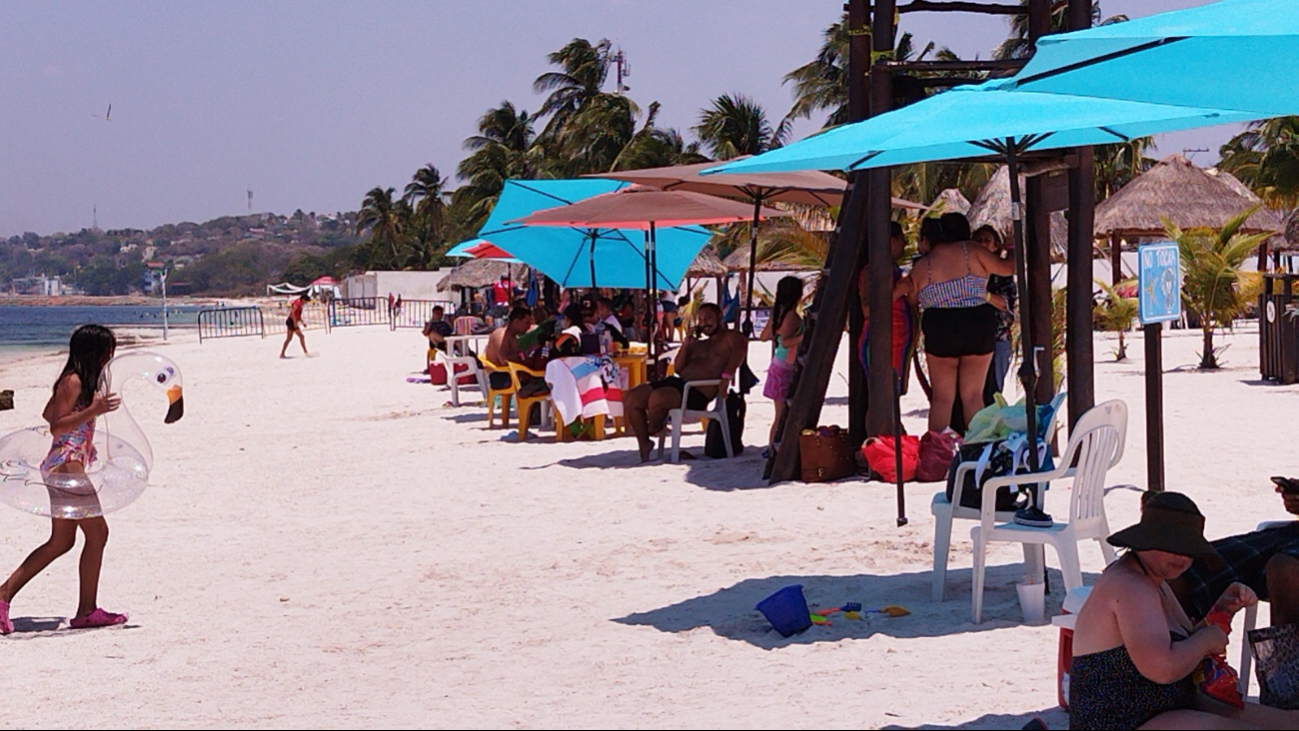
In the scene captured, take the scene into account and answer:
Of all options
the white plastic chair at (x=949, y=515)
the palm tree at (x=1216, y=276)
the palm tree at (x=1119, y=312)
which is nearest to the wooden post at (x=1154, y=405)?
the white plastic chair at (x=949, y=515)

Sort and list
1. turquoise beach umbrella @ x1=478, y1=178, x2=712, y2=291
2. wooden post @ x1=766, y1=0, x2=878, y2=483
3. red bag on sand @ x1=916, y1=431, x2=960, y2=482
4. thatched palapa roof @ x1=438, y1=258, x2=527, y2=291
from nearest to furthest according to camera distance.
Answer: red bag on sand @ x1=916, y1=431, x2=960, y2=482
wooden post @ x1=766, y1=0, x2=878, y2=483
turquoise beach umbrella @ x1=478, y1=178, x2=712, y2=291
thatched palapa roof @ x1=438, y1=258, x2=527, y2=291

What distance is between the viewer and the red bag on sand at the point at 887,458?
8.26 metres

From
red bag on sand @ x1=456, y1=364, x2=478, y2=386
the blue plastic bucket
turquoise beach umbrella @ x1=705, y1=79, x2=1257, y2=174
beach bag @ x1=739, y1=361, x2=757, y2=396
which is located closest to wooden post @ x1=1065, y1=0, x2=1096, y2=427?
turquoise beach umbrella @ x1=705, y1=79, x2=1257, y2=174

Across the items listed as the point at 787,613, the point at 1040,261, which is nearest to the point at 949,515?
the point at 787,613

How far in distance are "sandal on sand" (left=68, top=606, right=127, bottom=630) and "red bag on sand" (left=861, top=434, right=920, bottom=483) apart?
4306 mm

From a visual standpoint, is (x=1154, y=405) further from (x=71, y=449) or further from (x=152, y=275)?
(x=152, y=275)

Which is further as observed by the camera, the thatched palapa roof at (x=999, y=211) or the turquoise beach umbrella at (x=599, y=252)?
the thatched palapa roof at (x=999, y=211)

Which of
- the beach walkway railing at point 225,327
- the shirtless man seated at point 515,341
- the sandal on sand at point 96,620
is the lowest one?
the sandal on sand at point 96,620

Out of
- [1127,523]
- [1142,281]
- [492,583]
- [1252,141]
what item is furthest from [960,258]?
[1252,141]

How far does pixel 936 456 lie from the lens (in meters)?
8.09

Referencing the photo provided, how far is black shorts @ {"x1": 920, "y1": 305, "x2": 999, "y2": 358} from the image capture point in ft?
26.0

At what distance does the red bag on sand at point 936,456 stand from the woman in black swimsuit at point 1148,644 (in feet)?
15.6

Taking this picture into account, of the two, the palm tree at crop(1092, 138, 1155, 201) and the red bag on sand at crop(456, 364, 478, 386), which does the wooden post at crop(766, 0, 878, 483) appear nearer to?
the red bag on sand at crop(456, 364, 478, 386)

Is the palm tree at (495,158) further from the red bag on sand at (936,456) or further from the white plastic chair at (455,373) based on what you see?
the red bag on sand at (936,456)
